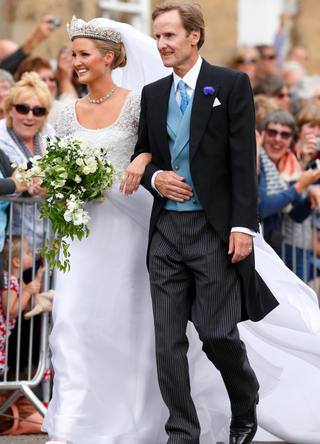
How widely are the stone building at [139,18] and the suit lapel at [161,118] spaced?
862 centimetres

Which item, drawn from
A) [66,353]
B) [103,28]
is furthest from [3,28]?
[66,353]

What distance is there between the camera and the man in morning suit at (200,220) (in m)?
3.54

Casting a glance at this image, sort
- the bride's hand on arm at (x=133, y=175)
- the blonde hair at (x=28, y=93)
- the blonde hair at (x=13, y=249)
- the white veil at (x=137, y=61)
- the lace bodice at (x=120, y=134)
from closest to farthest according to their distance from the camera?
1. the bride's hand on arm at (x=133, y=175)
2. the lace bodice at (x=120, y=134)
3. the white veil at (x=137, y=61)
4. the blonde hair at (x=13, y=249)
5. the blonde hair at (x=28, y=93)

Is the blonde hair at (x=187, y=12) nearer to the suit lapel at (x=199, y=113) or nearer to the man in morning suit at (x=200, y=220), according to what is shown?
the man in morning suit at (x=200, y=220)

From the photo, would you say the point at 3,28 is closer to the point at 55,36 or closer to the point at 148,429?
the point at 55,36

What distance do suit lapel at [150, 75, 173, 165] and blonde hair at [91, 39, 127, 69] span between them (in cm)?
59

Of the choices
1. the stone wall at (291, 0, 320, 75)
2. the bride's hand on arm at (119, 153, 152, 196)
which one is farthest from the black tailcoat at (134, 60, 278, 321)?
the stone wall at (291, 0, 320, 75)

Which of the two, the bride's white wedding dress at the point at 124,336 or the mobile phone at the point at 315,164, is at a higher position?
the mobile phone at the point at 315,164

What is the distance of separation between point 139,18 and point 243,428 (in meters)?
11.7

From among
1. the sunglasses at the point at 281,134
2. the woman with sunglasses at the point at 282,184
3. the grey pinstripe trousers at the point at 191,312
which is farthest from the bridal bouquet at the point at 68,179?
the sunglasses at the point at 281,134

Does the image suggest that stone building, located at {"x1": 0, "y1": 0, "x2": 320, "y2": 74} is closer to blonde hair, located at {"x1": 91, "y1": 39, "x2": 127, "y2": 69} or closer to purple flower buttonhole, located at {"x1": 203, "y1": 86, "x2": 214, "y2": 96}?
blonde hair, located at {"x1": 91, "y1": 39, "x2": 127, "y2": 69}

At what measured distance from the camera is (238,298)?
3605 mm

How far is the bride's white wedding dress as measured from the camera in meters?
3.91

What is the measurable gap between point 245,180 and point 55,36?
936cm
